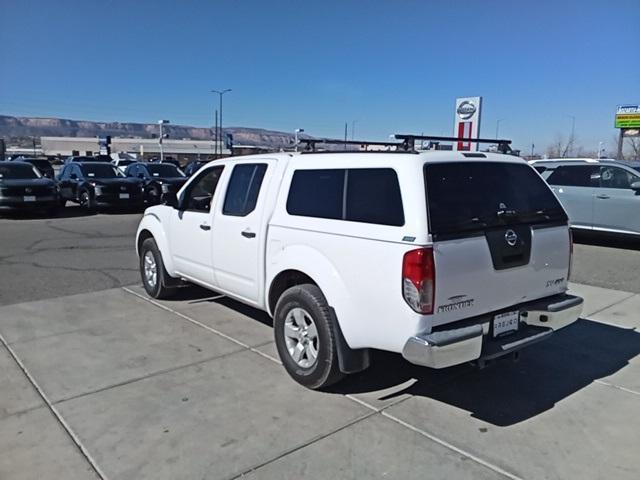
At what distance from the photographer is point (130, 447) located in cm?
316

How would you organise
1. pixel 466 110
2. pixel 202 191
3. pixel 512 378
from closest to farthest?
pixel 512 378
pixel 202 191
pixel 466 110

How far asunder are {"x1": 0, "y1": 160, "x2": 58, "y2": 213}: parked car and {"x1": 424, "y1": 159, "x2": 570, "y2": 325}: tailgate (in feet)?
48.7

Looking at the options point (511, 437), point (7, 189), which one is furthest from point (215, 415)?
point (7, 189)

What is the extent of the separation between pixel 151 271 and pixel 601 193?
9.78 m

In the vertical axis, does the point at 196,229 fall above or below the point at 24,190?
below

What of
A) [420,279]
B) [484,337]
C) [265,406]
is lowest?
[265,406]

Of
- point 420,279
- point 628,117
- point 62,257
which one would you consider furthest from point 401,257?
point 628,117

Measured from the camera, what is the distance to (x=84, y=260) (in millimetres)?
9008

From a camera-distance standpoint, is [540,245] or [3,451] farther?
[540,245]

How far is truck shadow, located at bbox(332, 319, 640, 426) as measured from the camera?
3.77 meters

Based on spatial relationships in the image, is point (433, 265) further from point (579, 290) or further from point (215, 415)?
point (579, 290)

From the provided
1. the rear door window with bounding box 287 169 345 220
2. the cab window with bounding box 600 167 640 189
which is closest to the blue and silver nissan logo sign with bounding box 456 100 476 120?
the cab window with bounding box 600 167 640 189

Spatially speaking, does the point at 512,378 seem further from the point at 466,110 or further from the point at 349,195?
the point at 466,110

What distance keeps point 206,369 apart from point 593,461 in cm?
296
